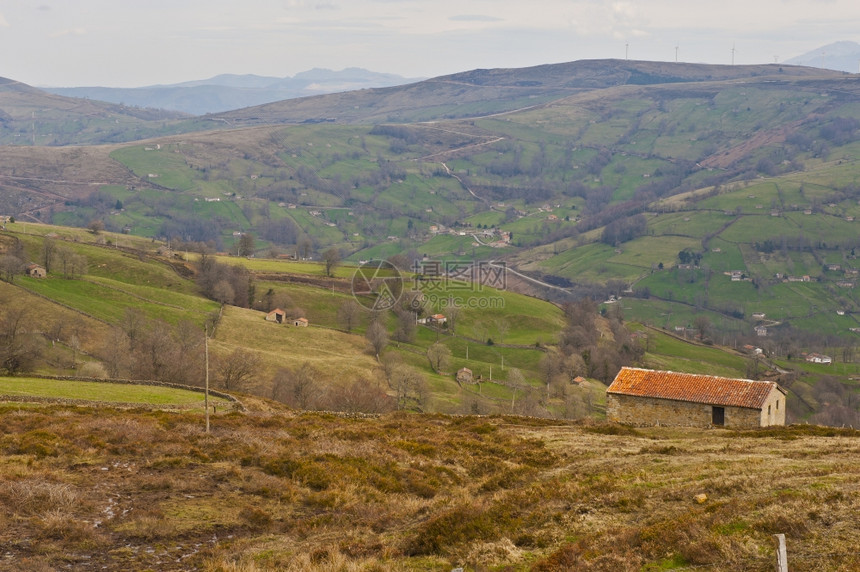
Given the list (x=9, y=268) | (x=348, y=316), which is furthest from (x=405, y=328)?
(x=9, y=268)

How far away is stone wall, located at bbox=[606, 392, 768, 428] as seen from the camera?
42.1 meters

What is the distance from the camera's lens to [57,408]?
39.5m

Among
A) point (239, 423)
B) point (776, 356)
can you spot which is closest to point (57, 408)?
point (239, 423)

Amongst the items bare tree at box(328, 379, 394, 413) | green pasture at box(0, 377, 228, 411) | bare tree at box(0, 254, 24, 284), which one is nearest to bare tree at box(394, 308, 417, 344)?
bare tree at box(328, 379, 394, 413)

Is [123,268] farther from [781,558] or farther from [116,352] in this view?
[781,558]

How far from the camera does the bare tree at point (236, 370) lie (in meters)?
77.6

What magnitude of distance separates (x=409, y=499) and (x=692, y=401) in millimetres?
25503

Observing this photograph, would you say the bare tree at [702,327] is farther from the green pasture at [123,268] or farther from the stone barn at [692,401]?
the stone barn at [692,401]

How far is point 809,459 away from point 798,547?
12219mm

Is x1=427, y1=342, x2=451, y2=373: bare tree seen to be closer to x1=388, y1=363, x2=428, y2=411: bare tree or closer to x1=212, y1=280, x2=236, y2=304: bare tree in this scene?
x1=388, y1=363, x2=428, y2=411: bare tree

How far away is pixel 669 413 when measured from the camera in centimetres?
4384

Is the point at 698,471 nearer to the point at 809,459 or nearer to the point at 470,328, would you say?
the point at 809,459

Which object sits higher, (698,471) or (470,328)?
(698,471)

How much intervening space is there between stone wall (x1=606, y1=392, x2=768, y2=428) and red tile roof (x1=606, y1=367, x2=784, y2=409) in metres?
0.36
